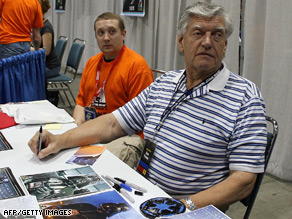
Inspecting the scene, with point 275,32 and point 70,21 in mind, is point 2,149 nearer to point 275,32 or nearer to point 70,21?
point 275,32

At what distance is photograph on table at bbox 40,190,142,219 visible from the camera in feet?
3.22

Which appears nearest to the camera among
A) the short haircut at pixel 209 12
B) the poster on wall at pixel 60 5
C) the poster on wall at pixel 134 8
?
the short haircut at pixel 209 12

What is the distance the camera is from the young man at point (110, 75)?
239cm

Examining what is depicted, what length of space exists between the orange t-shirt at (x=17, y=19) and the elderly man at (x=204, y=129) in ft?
8.56

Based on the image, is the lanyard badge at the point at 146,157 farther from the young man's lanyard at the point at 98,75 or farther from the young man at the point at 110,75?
the young man's lanyard at the point at 98,75

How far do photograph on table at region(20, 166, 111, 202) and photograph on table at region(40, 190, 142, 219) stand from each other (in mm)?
38

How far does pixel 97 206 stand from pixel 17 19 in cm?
330

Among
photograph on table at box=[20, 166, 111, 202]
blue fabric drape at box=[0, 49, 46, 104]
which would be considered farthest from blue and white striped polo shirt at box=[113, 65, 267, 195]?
blue fabric drape at box=[0, 49, 46, 104]

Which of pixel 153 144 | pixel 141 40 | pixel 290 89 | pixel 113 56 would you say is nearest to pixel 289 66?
pixel 290 89

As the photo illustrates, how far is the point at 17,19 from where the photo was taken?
150 inches

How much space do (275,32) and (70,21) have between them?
577 cm

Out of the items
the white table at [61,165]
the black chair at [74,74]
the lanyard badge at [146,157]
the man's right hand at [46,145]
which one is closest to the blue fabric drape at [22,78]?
the black chair at [74,74]

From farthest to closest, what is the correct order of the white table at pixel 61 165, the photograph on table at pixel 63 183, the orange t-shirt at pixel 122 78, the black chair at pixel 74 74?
the black chair at pixel 74 74 < the orange t-shirt at pixel 122 78 < the white table at pixel 61 165 < the photograph on table at pixel 63 183

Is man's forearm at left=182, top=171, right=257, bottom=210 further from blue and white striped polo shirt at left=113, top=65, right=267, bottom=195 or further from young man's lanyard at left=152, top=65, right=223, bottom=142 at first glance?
young man's lanyard at left=152, top=65, right=223, bottom=142
